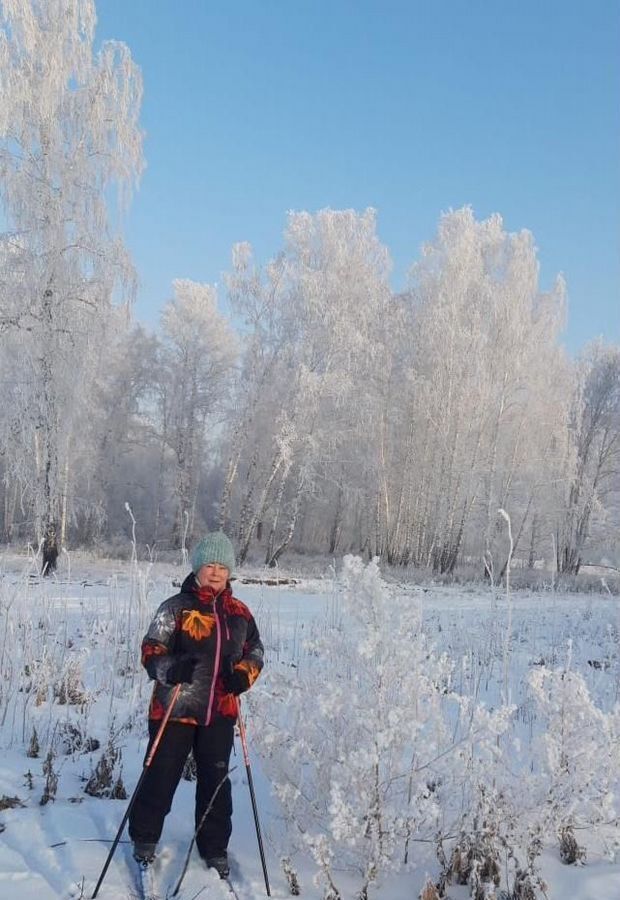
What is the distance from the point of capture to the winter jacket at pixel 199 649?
3.03 metres

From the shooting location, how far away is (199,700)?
305 cm

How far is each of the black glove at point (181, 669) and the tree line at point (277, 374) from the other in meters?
10.3

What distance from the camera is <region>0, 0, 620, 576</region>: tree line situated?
1273cm

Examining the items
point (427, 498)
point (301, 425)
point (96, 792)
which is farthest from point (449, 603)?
point (427, 498)

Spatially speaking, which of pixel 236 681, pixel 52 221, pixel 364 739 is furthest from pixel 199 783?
pixel 52 221

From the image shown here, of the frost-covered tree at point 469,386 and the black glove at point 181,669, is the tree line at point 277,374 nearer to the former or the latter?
the frost-covered tree at point 469,386

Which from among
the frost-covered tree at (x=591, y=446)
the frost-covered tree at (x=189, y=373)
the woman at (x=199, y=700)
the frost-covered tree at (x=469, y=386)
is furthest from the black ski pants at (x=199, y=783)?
the frost-covered tree at (x=591, y=446)

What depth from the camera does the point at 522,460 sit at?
23328 mm

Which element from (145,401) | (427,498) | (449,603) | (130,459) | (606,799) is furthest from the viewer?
(130,459)

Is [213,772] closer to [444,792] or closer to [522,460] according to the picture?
[444,792]

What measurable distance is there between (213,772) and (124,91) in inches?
575

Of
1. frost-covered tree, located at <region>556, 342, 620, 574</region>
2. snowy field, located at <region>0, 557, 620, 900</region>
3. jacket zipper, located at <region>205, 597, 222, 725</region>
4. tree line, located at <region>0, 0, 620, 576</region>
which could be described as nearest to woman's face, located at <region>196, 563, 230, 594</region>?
jacket zipper, located at <region>205, 597, 222, 725</region>

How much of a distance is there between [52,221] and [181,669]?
11960 millimetres

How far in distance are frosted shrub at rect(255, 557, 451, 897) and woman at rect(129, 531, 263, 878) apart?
1.07 ft
